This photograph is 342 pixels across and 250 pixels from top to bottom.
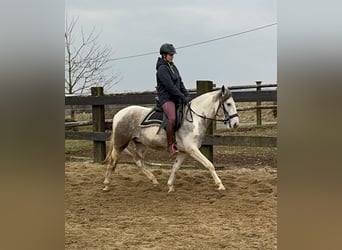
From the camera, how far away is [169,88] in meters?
4.60

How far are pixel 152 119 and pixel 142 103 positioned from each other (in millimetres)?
1582

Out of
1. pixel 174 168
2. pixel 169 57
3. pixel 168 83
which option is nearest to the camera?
pixel 168 83

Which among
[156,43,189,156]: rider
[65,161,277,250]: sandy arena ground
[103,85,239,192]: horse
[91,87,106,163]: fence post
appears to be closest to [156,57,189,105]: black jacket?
[156,43,189,156]: rider

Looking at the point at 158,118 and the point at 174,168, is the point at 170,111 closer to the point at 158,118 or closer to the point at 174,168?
the point at 158,118

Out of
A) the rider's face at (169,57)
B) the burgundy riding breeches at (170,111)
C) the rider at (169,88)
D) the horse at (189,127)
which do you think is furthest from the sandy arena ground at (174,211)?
the rider's face at (169,57)

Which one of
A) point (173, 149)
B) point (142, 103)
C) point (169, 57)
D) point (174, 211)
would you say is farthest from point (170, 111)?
point (142, 103)

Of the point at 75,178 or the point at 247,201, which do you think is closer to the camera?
the point at 247,201

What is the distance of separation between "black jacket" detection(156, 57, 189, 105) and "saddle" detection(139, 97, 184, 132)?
0.11 m

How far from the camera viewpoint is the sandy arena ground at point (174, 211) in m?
3.09
